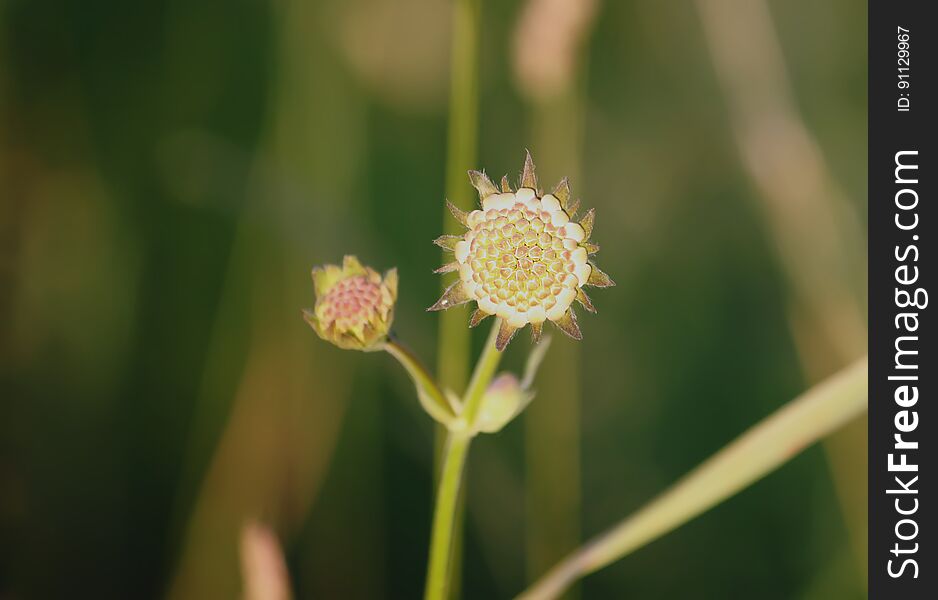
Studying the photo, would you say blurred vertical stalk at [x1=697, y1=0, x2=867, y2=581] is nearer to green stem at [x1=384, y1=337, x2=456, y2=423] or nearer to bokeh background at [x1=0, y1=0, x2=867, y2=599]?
bokeh background at [x1=0, y1=0, x2=867, y2=599]

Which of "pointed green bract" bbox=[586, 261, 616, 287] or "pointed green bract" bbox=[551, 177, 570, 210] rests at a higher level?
"pointed green bract" bbox=[551, 177, 570, 210]

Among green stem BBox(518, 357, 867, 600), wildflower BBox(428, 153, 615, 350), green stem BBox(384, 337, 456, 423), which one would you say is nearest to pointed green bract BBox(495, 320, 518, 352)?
wildflower BBox(428, 153, 615, 350)

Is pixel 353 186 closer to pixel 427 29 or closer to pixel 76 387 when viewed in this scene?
→ pixel 427 29

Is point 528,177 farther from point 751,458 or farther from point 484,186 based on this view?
point 751,458

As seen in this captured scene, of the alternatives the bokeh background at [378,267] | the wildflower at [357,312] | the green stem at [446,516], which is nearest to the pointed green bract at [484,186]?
the wildflower at [357,312]

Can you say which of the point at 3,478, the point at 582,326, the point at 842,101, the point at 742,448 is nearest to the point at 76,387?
the point at 3,478
